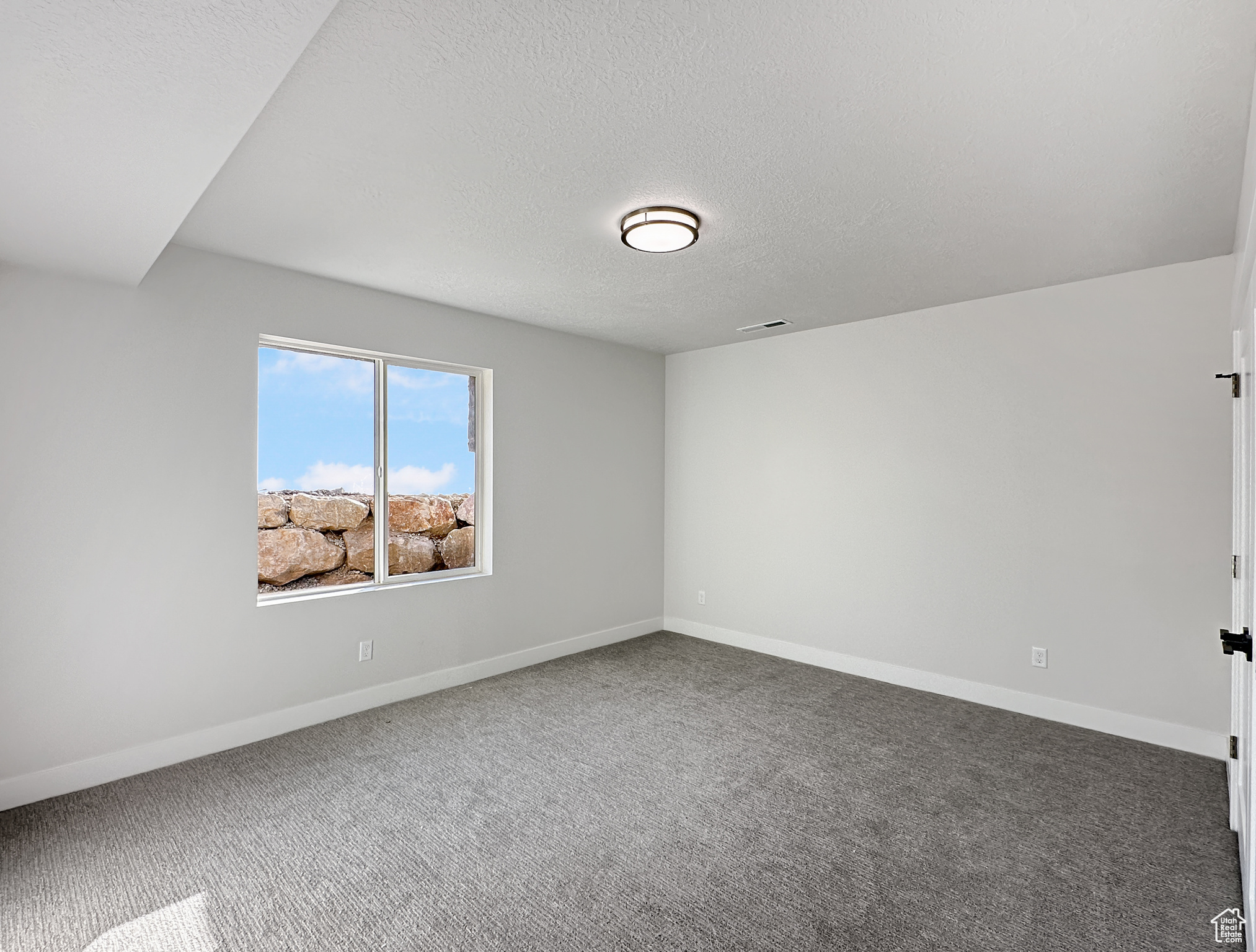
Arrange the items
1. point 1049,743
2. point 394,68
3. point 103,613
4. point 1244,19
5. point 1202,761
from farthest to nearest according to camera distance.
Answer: point 1049,743
point 1202,761
point 103,613
point 394,68
point 1244,19

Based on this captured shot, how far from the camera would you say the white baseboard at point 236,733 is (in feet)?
9.18

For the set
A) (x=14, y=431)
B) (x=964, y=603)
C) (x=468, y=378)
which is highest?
(x=468, y=378)

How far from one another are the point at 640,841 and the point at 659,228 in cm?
249

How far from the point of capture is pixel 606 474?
5.35m

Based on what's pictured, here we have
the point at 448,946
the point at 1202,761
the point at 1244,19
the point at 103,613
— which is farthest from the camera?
the point at 1202,761

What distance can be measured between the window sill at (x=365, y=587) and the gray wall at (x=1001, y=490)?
218 cm

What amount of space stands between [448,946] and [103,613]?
7.54 ft

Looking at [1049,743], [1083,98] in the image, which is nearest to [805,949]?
[1049,743]

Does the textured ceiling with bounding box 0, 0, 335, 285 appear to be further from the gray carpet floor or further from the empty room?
the gray carpet floor

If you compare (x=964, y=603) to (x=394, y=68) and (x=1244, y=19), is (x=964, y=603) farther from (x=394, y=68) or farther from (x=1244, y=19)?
(x=394, y=68)

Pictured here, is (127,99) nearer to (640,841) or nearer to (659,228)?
(659,228)

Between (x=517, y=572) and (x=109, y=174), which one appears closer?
(x=109, y=174)

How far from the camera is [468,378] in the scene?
4555 millimetres

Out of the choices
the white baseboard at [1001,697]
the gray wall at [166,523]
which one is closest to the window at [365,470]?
the gray wall at [166,523]
